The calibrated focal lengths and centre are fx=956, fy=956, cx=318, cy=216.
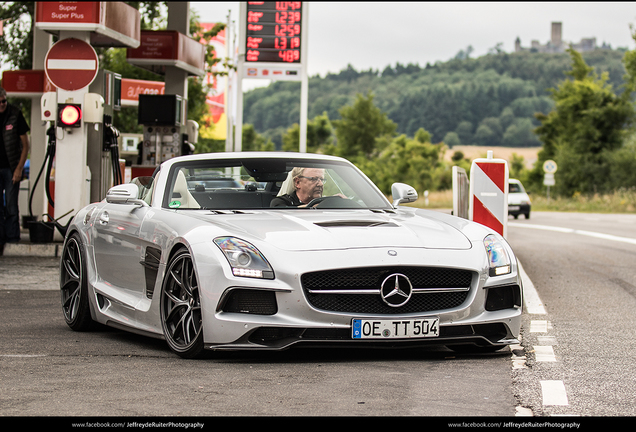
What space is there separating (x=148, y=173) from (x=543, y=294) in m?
9.67

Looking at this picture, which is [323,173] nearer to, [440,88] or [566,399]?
[566,399]

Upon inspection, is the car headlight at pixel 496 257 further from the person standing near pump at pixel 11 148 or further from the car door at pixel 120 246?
the person standing near pump at pixel 11 148

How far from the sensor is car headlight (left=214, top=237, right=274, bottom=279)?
17.3 feet

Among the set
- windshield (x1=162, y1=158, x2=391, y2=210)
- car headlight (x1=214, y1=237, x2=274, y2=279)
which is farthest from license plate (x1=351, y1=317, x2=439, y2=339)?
windshield (x1=162, y1=158, x2=391, y2=210)

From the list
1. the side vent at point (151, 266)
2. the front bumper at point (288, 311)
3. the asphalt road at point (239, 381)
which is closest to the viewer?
the asphalt road at point (239, 381)

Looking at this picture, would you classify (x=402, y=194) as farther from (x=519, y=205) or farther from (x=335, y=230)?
(x=519, y=205)

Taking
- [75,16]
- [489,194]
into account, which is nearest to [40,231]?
[75,16]

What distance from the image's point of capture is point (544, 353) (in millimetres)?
5863

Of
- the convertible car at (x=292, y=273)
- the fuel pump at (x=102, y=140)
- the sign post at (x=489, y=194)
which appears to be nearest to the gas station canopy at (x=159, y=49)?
the fuel pump at (x=102, y=140)

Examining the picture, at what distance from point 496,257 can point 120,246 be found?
2588mm

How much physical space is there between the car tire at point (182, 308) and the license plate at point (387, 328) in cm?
90

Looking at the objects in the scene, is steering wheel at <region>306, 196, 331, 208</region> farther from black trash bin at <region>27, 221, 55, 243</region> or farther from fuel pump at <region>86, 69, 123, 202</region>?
black trash bin at <region>27, 221, 55, 243</region>

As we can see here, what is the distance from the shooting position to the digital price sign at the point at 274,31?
85.3 feet

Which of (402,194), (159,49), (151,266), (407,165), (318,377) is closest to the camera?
(318,377)
